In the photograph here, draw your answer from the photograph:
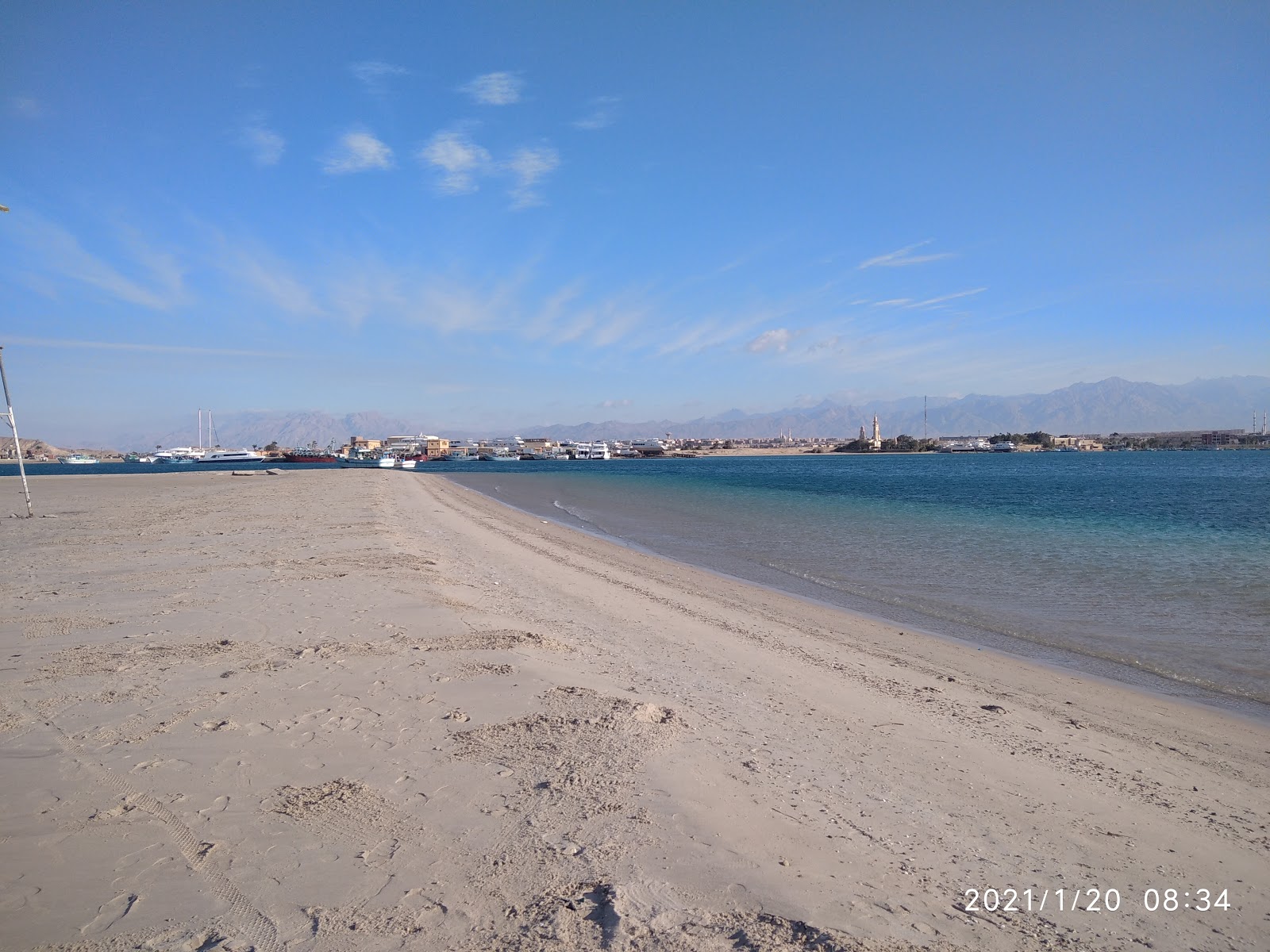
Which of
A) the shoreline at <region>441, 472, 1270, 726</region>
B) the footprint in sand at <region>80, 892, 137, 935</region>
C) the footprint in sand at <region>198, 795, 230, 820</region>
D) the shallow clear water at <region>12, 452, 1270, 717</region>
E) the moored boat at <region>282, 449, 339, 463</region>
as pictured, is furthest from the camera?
the moored boat at <region>282, 449, 339, 463</region>

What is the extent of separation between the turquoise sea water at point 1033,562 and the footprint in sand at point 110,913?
29.1 feet

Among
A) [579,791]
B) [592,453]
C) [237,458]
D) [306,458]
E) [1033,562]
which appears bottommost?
[1033,562]

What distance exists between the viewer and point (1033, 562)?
14891 millimetres

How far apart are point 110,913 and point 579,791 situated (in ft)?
6.99

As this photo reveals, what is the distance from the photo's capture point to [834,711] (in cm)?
562

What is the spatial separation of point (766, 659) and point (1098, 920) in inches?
165

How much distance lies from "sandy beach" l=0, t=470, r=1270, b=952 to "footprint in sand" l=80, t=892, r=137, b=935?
16mm

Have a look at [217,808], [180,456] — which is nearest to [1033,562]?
[217,808]

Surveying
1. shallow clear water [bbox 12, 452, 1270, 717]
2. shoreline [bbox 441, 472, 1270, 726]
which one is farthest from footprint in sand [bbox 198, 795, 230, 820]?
shallow clear water [bbox 12, 452, 1270, 717]

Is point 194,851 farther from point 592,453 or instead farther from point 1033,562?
point 592,453

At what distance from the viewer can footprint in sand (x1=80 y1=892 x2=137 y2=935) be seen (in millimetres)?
2684

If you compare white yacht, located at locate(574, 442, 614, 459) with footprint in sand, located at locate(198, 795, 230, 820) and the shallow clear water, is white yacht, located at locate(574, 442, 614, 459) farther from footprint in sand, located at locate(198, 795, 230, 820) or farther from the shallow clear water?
footprint in sand, located at locate(198, 795, 230, 820)

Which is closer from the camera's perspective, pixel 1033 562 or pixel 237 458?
pixel 1033 562

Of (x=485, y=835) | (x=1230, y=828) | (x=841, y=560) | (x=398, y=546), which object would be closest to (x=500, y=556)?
(x=398, y=546)
